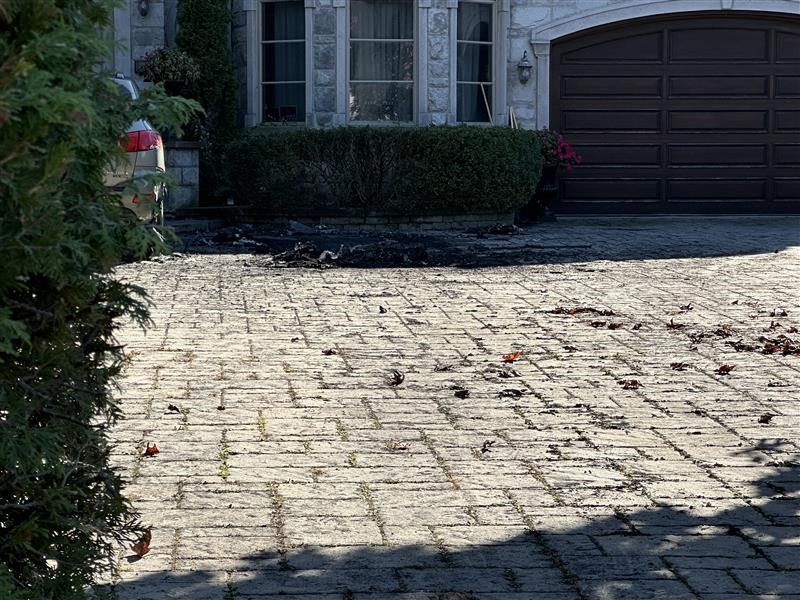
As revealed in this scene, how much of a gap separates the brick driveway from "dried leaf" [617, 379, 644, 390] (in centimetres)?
4

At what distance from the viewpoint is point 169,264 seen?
13352 millimetres

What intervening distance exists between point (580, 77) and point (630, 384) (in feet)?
44.4

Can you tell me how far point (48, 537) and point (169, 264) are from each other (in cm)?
1039

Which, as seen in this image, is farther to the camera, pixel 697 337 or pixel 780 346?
pixel 697 337

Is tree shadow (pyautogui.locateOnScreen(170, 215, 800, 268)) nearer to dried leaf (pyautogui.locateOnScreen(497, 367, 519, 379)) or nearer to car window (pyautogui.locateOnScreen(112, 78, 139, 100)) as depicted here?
car window (pyautogui.locateOnScreen(112, 78, 139, 100))

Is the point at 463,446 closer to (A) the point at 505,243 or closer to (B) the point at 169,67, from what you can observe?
(A) the point at 505,243

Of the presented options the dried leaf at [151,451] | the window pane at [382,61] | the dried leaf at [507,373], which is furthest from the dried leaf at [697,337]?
the window pane at [382,61]

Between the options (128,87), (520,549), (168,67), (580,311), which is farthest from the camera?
(168,67)

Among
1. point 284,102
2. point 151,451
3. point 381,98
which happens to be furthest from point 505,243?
point 151,451

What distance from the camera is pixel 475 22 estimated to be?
1919 centimetres

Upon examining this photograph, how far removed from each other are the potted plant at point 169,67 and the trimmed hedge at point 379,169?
138 centimetres

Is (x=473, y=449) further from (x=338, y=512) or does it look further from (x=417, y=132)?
(x=417, y=132)

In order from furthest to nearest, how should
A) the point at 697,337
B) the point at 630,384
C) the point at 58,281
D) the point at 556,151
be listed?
the point at 556,151
the point at 697,337
the point at 630,384
the point at 58,281

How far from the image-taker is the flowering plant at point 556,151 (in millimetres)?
19141
